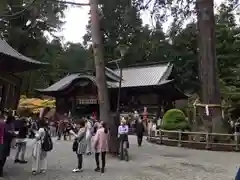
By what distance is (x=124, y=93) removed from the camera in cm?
3556

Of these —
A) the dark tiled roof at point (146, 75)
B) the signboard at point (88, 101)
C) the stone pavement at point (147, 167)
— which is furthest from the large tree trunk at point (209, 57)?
the signboard at point (88, 101)

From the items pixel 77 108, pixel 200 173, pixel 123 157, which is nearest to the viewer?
pixel 200 173

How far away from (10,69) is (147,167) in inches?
492

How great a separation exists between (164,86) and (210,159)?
20063mm

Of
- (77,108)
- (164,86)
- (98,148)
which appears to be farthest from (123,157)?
(77,108)

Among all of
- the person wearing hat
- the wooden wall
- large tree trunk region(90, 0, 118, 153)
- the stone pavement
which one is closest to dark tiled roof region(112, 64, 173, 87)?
the wooden wall

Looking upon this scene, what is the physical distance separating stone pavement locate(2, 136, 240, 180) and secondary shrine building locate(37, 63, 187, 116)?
19.2 meters

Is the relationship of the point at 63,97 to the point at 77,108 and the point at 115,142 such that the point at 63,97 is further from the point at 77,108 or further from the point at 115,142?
the point at 115,142

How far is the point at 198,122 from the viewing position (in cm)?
1981

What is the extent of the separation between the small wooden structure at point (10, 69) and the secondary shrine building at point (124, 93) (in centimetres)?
1078

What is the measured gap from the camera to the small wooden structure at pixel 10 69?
19169 mm

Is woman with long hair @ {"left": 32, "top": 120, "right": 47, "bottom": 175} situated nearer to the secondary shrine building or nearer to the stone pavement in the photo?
the stone pavement

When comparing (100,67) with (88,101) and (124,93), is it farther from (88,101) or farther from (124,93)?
(124,93)

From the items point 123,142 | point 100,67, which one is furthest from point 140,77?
point 123,142
